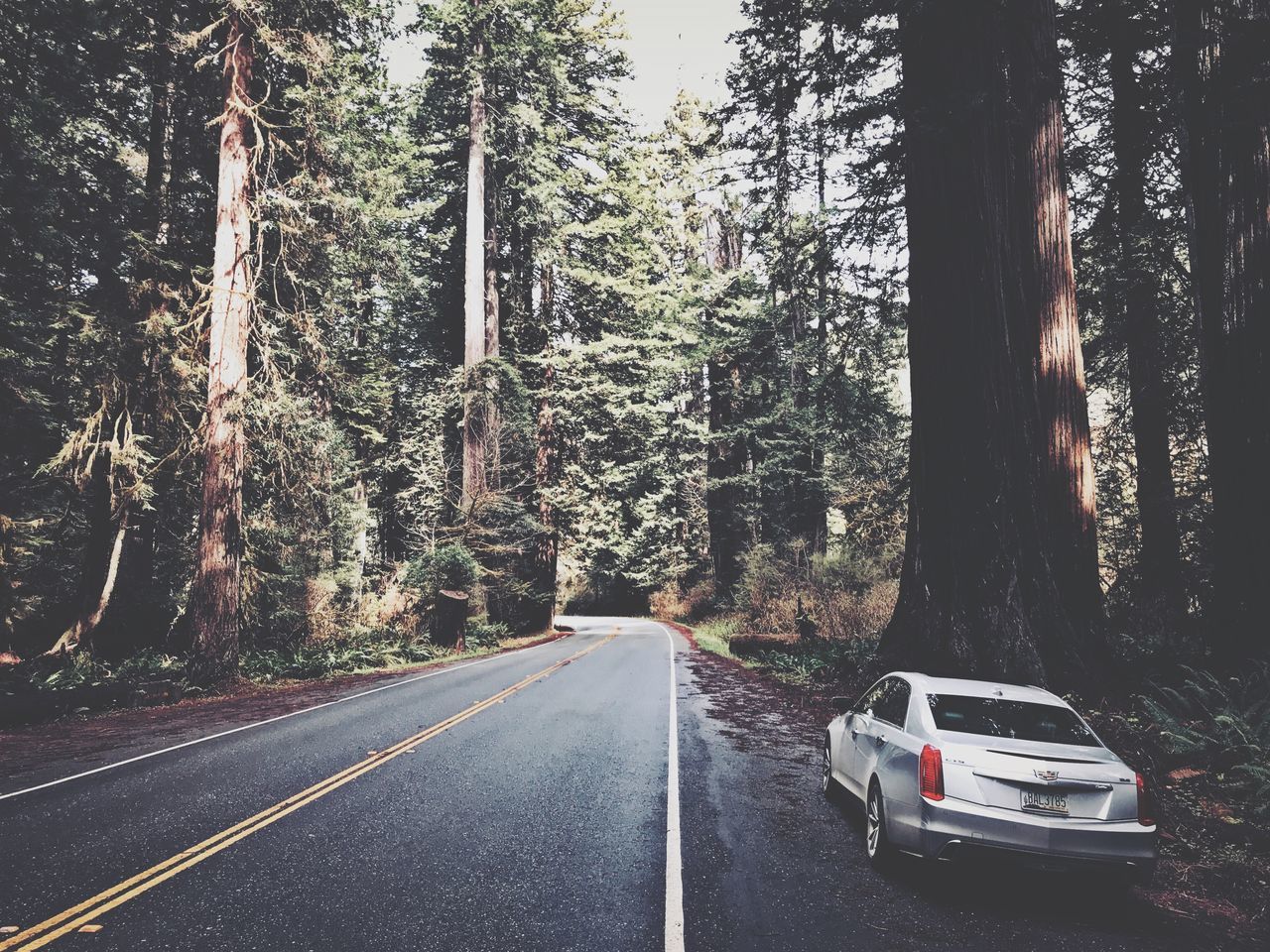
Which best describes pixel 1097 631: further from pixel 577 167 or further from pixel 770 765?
pixel 577 167

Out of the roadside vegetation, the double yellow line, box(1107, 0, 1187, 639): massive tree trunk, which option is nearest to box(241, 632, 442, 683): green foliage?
the double yellow line

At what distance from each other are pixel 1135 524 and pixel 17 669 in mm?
22384

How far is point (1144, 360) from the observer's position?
1294 centimetres

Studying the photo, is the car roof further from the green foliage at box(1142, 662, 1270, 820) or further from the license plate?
the green foliage at box(1142, 662, 1270, 820)

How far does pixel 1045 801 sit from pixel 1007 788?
0.72 feet

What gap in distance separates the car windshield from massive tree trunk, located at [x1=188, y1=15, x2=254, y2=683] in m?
13.9

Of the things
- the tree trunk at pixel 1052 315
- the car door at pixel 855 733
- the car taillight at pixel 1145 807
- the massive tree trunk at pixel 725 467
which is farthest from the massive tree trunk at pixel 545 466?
the car taillight at pixel 1145 807

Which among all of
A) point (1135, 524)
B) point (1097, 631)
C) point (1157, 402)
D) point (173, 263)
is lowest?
point (1097, 631)

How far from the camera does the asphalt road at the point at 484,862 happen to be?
166 inches

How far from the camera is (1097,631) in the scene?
8.55 m

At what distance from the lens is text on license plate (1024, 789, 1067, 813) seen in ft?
14.7

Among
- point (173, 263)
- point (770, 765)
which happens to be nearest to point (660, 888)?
point (770, 765)

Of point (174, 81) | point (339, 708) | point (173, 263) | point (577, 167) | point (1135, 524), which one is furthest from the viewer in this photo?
point (577, 167)

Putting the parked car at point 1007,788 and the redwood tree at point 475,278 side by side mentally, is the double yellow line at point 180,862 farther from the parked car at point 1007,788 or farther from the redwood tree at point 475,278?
the redwood tree at point 475,278
